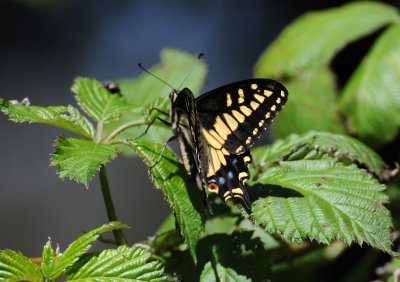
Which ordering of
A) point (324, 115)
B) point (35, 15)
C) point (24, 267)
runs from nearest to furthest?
point (24, 267) → point (324, 115) → point (35, 15)

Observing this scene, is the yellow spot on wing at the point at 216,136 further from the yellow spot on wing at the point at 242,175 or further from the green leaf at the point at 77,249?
the green leaf at the point at 77,249

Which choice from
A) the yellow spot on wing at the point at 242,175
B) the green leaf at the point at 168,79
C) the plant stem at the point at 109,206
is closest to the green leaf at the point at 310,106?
the green leaf at the point at 168,79

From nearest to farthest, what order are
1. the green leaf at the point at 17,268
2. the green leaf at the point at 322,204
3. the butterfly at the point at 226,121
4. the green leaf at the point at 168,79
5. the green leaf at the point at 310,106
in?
Result: the green leaf at the point at 17,268 < the green leaf at the point at 322,204 < the butterfly at the point at 226,121 < the green leaf at the point at 168,79 < the green leaf at the point at 310,106

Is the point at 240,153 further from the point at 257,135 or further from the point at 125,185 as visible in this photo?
the point at 125,185

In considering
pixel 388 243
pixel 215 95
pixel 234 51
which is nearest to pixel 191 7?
pixel 234 51

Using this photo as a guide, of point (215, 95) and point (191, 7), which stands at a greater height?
point (191, 7)
